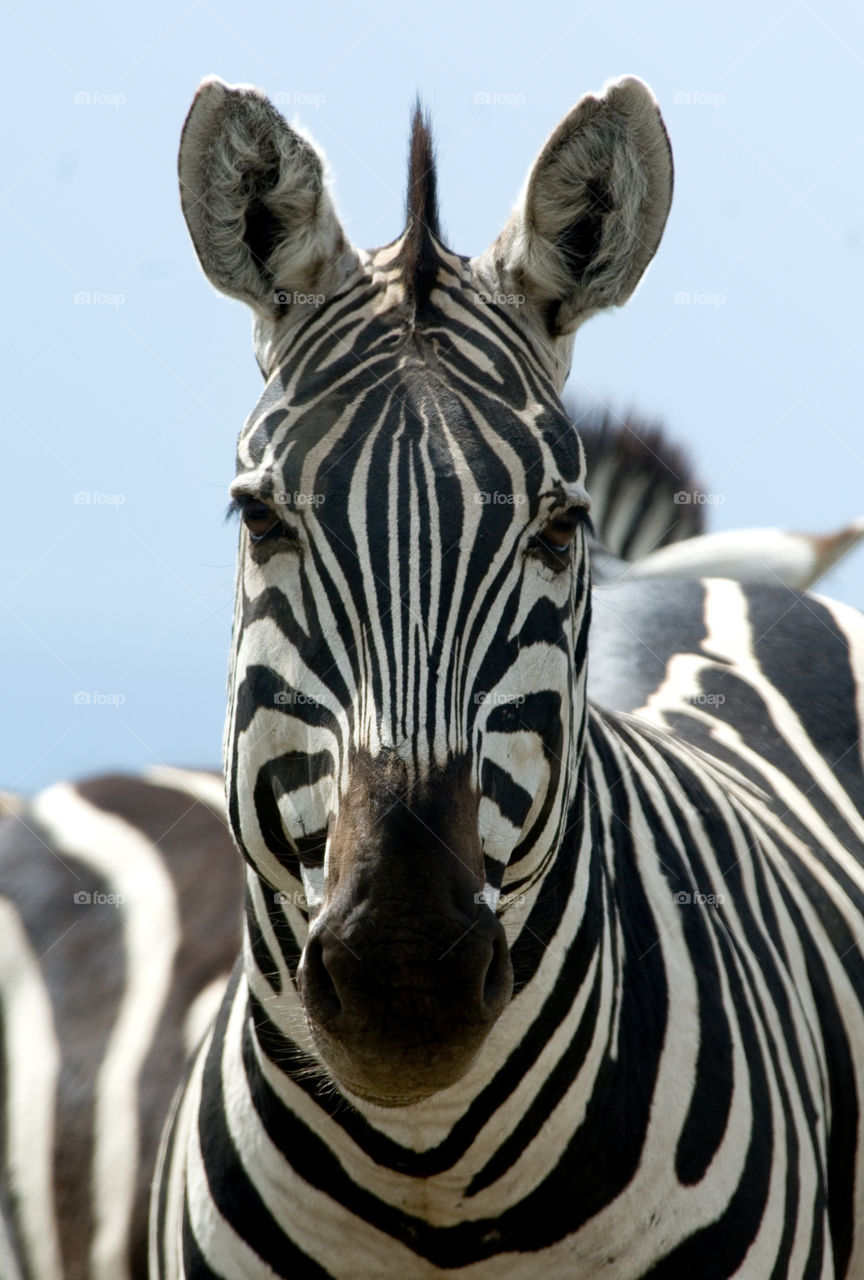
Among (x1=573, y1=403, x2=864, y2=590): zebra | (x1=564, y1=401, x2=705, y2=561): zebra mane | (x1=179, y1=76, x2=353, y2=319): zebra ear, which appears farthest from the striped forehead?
(x1=564, y1=401, x2=705, y2=561): zebra mane

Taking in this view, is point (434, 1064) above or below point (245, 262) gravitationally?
below

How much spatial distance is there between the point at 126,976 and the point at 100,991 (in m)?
0.10

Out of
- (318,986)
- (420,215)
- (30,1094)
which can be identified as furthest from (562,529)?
(30,1094)

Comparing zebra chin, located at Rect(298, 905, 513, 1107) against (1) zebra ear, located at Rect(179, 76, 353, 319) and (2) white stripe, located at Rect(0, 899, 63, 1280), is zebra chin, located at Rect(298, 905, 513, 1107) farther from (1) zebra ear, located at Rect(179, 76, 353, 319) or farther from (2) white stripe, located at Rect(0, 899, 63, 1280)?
(2) white stripe, located at Rect(0, 899, 63, 1280)

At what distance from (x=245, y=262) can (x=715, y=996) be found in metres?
2.07

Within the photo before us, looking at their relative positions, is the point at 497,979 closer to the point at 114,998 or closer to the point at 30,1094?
the point at 114,998

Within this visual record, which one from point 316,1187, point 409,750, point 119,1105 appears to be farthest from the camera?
point 119,1105

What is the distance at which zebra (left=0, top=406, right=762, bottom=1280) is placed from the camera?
3.92m

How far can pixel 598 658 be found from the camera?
203 inches

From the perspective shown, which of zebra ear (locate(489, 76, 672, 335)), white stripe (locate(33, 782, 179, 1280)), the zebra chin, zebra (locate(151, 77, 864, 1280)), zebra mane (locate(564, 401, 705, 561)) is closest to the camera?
the zebra chin

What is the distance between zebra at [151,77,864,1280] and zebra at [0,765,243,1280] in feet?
1.98

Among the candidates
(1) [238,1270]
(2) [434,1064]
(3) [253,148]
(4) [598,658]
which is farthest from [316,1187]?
(4) [598,658]

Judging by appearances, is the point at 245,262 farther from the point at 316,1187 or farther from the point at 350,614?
the point at 316,1187

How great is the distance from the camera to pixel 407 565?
101 inches
